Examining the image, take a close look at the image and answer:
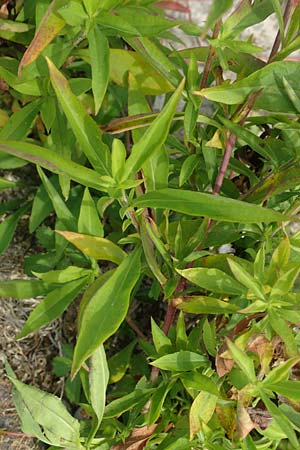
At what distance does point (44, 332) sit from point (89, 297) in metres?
0.42

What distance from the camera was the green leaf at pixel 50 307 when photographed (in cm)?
101

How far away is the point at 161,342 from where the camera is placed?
100cm

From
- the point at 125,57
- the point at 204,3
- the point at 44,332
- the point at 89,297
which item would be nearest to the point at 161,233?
the point at 89,297

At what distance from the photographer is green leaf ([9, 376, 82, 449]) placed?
977 millimetres

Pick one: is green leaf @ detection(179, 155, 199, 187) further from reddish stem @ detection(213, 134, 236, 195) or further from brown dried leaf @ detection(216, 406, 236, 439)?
brown dried leaf @ detection(216, 406, 236, 439)

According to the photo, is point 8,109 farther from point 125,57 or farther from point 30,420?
point 30,420

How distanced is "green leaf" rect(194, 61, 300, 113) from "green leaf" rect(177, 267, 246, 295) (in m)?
0.22

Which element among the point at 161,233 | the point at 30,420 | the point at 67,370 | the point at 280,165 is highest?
the point at 280,165

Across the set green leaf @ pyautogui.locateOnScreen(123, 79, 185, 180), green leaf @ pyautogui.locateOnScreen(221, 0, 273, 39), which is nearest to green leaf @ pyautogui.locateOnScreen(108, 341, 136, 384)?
green leaf @ pyautogui.locateOnScreen(123, 79, 185, 180)

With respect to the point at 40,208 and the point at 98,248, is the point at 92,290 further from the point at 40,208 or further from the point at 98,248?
the point at 40,208

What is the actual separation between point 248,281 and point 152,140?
207mm

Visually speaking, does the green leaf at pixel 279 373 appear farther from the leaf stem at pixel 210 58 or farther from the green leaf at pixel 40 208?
the green leaf at pixel 40 208

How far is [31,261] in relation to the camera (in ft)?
4.07

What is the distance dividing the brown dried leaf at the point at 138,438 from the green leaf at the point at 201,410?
0.37 feet
